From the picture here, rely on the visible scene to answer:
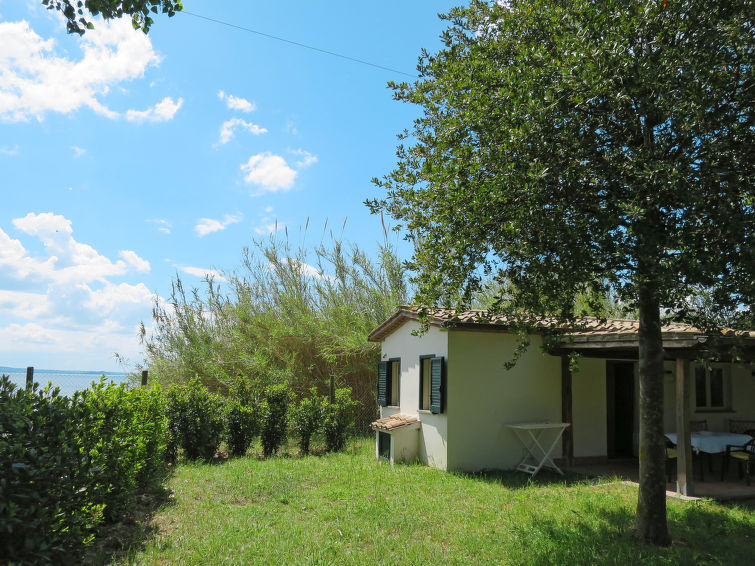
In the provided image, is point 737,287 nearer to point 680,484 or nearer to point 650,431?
point 650,431

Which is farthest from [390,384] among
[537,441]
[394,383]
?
[537,441]

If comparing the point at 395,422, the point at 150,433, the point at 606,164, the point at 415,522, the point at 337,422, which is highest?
the point at 606,164

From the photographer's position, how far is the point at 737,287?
4.39 meters

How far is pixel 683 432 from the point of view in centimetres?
731

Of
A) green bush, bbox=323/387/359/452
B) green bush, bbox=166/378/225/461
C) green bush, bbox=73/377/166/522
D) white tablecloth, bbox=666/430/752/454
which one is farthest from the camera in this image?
green bush, bbox=323/387/359/452

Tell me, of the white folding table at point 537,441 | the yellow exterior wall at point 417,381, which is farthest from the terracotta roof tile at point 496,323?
the white folding table at point 537,441

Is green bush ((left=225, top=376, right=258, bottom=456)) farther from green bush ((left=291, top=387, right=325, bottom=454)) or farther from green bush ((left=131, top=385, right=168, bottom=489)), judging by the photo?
green bush ((left=131, top=385, right=168, bottom=489))

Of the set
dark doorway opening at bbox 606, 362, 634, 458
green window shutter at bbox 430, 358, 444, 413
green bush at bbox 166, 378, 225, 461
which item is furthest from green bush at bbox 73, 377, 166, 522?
dark doorway opening at bbox 606, 362, 634, 458

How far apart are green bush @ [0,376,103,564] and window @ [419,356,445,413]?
19.3ft

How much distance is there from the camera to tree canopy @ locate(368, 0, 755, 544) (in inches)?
164

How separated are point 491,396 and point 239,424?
198 inches

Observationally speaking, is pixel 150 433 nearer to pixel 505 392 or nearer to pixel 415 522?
pixel 415 522

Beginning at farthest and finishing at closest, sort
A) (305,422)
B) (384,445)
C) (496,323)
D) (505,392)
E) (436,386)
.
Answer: (305,422) < (384,445) < (505,392) < (436,386) < (496,323)

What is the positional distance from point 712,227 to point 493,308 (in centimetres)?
228
